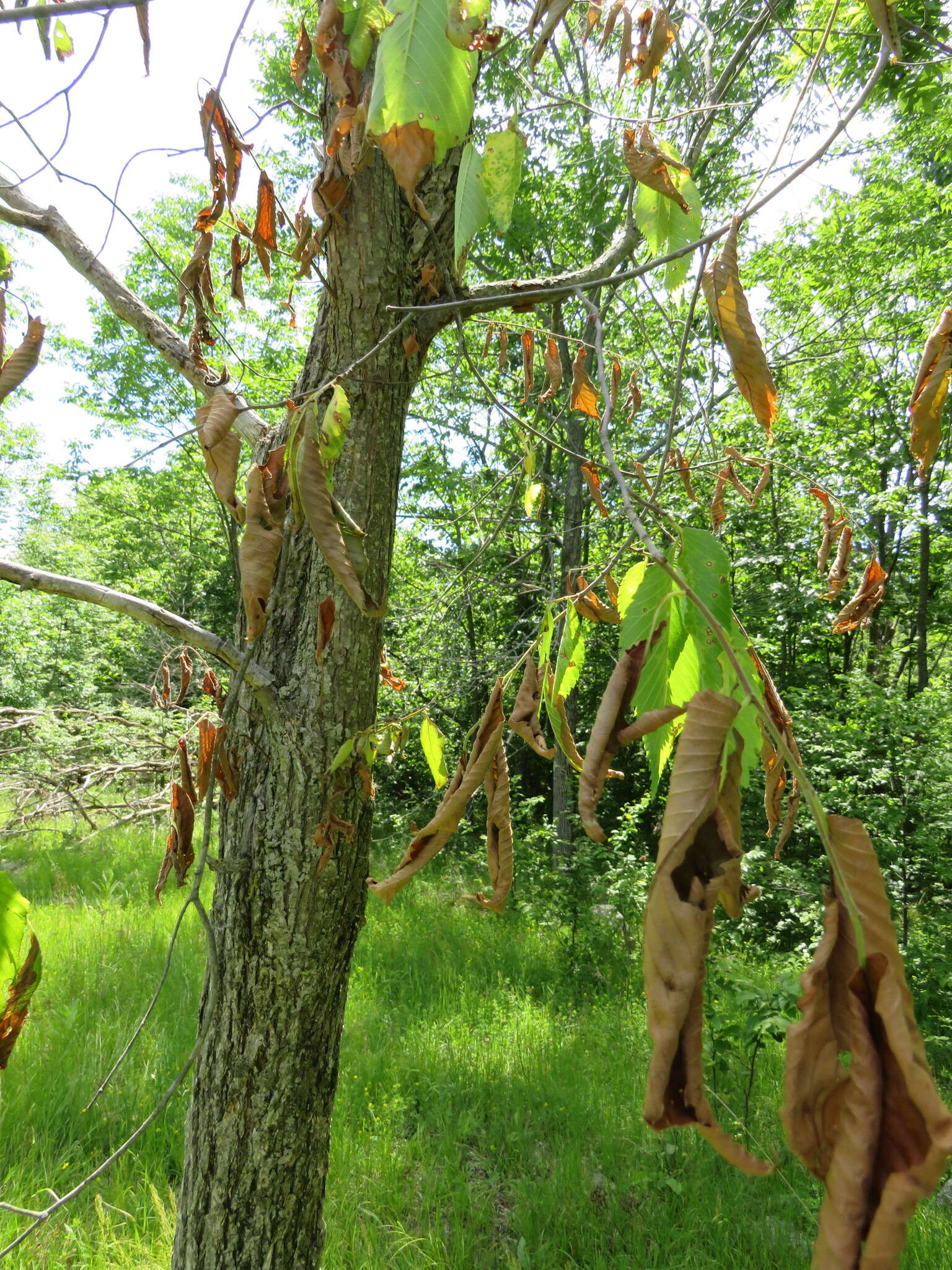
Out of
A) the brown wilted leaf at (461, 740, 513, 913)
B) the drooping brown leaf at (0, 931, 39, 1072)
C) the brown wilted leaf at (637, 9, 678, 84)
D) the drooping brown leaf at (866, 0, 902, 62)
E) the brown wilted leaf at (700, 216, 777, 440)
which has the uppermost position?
the brown wilted leaf at (637, 9, 678, 84)

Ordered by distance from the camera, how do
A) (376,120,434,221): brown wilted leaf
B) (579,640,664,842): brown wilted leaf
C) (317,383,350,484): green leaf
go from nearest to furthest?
(579,640,664,842): brown wilted leaf, (376,120,434,221): brown wilted leaf, (317,383,350,484): green leaf

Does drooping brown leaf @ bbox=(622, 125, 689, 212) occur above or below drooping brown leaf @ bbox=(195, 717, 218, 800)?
A: above

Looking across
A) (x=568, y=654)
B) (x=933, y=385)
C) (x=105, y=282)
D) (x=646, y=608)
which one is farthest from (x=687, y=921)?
(x=105, y=282)

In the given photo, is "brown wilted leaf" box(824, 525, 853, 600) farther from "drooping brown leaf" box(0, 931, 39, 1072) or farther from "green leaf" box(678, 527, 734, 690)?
"drooping brown leaf" box(0, 931, 39, 1072)

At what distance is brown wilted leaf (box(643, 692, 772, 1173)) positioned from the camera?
34 centimetres

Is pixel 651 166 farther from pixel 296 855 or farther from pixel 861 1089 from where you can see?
pixel 296 855

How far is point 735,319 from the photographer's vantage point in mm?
568

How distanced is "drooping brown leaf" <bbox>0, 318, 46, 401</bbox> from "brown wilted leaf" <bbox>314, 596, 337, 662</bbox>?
50cm

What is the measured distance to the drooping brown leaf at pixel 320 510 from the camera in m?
0.65

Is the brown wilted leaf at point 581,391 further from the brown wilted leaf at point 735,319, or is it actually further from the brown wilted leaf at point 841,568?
the brown wilted leaf at point 735,319

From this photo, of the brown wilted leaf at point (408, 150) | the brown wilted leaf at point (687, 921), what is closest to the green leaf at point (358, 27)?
the brown wilted leaf at point (408, 150)

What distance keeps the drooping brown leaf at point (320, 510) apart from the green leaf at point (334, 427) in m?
0.05

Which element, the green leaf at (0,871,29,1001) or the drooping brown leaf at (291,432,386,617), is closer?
the green leaf at (0,871,29,1001)

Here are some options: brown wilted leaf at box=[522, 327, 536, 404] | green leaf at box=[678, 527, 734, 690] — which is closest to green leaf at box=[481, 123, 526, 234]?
green leaf at box=[678, 527, 734, 690]
